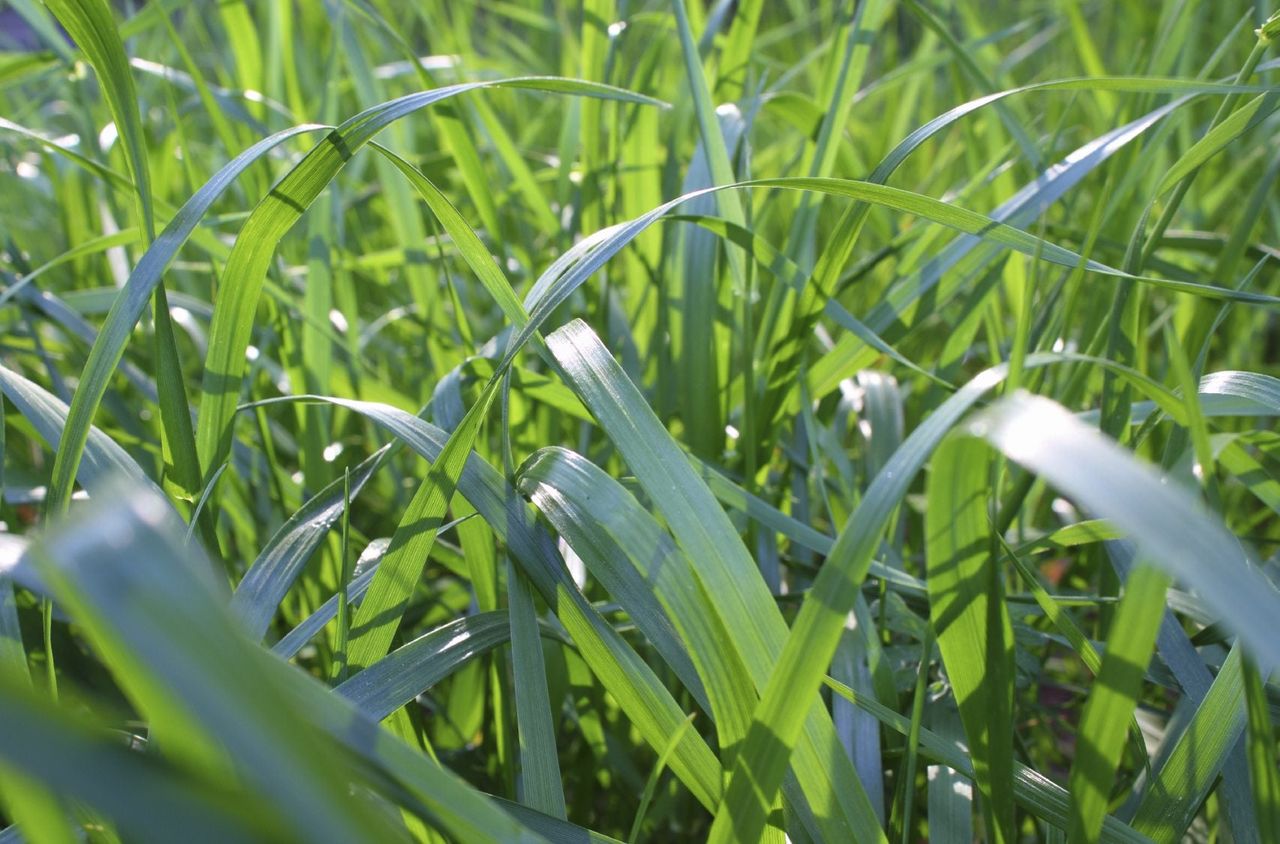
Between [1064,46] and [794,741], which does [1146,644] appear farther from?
[1064,46]

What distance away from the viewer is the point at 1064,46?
5.64ft

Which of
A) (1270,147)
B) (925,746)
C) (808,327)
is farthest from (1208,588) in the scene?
(1270,147)

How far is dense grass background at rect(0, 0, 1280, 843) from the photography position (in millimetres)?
231

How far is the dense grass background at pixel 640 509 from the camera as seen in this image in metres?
0.23

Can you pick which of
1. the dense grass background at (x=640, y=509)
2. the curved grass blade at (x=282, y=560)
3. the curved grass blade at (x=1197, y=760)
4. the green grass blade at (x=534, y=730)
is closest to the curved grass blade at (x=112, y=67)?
the dense grass background at (x=640, y=509)

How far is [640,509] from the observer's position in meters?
0.37

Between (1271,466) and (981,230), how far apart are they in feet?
1.54

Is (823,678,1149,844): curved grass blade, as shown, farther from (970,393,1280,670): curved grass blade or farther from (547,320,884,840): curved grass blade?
(970,393,1280,670): curved grass blade

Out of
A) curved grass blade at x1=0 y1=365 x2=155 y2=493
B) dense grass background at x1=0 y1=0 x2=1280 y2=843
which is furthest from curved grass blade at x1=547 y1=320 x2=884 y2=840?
curved grass blade at x1=0 y1=365 x2=155 y2=493

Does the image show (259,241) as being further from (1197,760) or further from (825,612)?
(1197,760)

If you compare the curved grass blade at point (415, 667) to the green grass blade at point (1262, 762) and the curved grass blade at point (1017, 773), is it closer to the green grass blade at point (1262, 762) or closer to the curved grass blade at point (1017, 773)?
the curved grass blade at point (1017, 773)

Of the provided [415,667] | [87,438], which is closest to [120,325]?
[87,438]

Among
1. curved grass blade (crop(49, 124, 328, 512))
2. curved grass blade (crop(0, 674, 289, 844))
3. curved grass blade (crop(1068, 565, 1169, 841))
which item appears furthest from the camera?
curved grass blade (crop(49, 124, 328, 512))

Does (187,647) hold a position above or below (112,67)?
below
